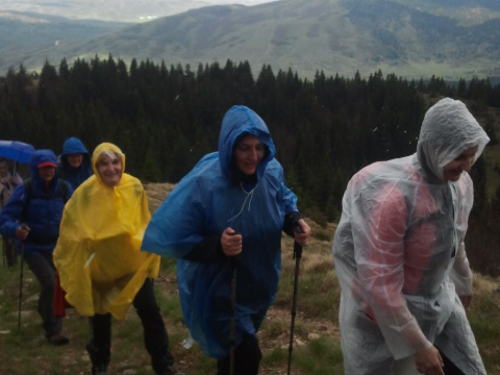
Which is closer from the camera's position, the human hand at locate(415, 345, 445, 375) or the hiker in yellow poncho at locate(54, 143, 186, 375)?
the human hand at locate(415, 345, 445, 375)

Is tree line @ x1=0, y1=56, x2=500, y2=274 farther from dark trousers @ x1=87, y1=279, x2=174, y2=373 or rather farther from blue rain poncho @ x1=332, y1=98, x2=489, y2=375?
blue rain poncho @ x1=332, y1=98, x2=489, y2=375

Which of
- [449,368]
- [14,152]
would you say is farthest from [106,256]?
[14,152]

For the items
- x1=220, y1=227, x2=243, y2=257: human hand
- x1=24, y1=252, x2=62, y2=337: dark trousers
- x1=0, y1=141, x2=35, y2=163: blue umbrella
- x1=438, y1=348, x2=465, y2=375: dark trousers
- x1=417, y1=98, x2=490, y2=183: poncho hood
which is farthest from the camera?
x1=0, y1=141, x2=35, y2=163: blue umbrella

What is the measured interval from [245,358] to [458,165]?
2103 millimetres

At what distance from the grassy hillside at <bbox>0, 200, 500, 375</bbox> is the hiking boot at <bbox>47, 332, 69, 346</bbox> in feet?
0.26

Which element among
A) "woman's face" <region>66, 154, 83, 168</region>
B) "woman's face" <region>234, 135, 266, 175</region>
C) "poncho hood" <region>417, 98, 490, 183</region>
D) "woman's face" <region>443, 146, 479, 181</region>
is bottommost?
"woman's face" <region>66, 154, 83, 168</region>

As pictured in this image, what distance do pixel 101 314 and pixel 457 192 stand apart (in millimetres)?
4011

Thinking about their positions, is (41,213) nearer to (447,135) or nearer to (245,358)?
(245,358)

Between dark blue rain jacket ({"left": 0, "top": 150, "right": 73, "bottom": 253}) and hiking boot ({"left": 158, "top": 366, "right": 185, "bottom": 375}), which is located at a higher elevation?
dark blue rain jacket ({"left": 0, "top": 150, "right": 73, "bottom": 253})

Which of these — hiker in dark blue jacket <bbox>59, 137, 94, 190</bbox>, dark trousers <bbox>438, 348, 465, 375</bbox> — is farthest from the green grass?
dark trousers <bbox>438, 348, 465, 375</bbox>

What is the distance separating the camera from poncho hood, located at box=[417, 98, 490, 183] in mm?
3197

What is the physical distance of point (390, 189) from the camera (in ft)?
11.0

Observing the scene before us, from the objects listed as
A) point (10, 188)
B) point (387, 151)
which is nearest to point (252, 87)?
point (387, 151)

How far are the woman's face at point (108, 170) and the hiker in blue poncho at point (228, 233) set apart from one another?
1940mm
